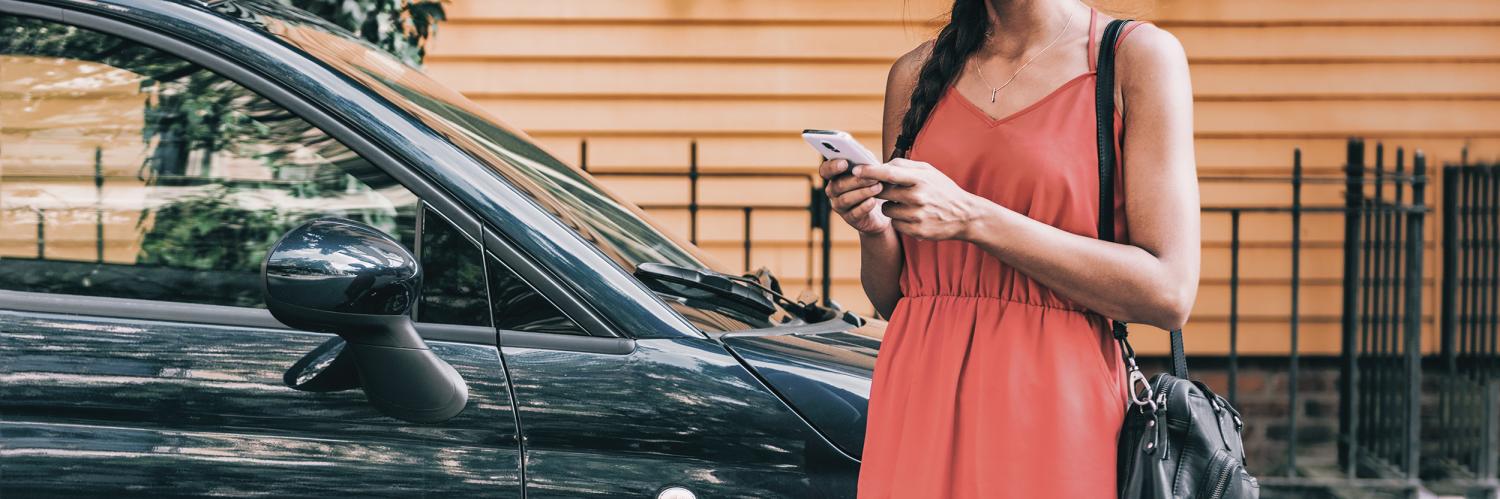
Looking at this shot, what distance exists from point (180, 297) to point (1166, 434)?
151cm

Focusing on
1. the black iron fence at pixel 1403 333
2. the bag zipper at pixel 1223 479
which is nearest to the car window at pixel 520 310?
the bag zipper at pixel 1223 479

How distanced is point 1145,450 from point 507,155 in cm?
128

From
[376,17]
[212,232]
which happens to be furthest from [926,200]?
[376,17]

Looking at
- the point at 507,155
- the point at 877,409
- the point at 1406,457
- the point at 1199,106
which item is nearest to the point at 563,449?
the point at 877,409

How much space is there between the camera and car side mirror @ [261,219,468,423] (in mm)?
1772

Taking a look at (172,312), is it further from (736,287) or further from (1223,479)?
(1223,479)

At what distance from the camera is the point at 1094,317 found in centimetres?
172

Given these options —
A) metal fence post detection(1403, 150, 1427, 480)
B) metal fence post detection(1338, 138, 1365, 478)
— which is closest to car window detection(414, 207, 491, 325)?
metal fence post detection(1403, 150, 1427, 480)

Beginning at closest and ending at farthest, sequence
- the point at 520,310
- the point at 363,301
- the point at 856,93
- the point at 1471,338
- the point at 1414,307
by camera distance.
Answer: the point at 363,301 < the point at 520,310 < the point at 1414,307 < the point at 1471,338 < the point at 856,93

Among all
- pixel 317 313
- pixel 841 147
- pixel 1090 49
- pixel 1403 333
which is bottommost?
pixel 1403 333

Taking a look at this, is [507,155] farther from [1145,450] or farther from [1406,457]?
[1406,457]

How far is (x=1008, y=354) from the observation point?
1.69 m

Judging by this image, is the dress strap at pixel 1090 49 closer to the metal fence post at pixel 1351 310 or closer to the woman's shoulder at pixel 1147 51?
the woman's shoulder at pixel 1147 51

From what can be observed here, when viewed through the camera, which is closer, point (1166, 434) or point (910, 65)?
point (1166, 434)
